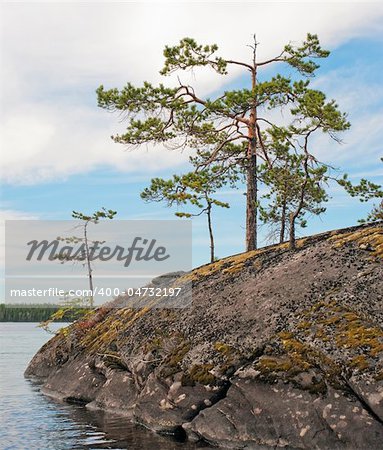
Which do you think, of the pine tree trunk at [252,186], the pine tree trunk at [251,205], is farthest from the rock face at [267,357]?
the pine tree trunk at [252,186]

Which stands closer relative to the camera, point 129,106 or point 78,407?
point 78,407

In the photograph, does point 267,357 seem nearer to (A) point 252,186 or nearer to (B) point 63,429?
(B) point 63,429

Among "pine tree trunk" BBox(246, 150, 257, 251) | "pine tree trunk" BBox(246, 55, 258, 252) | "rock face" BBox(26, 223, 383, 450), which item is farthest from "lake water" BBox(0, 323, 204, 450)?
"pine tree trunk" BBox(246, 55, 258, 252)

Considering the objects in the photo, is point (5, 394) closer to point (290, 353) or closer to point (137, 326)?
point (137, 326)

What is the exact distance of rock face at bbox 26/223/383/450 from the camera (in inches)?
453

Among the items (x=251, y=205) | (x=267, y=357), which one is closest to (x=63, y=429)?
(x=267, y=357)

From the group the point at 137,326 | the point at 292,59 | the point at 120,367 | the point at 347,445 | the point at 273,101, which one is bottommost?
the point at 347,445

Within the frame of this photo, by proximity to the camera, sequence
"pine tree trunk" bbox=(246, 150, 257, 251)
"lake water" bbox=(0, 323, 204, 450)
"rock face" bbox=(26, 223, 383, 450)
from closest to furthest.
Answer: "rock face" bbox=(26, 223, 383, 450) < "lake water" bbox=(0, 323, 204, 450) < "pine tree trunk" bbox=(246, 150, 257, 251)

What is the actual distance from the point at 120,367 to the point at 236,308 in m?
4.31

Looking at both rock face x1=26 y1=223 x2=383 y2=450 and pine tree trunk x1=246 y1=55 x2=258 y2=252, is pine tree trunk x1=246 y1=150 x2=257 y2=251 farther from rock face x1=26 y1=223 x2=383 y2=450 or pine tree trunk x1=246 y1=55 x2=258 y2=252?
rock face x1=26 y1=223 x2=383 y2=450

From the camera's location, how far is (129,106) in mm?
28500

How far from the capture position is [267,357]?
12.8 meters

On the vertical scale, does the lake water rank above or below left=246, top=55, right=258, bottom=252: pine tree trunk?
below

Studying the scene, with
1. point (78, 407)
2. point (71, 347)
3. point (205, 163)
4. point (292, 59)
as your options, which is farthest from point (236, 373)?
point (292, 59)
